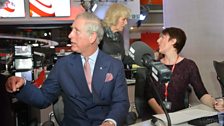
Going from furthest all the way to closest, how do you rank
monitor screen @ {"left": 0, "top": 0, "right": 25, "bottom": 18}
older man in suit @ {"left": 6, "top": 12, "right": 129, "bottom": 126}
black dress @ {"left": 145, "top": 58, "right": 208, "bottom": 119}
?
monitor screen @ {"left": 0, "top": 0, "right": 25, "bottom": 18} → black dress @ {"left": 145, "top": 58, "right": 208, "bottom": 119} → older man in suit @ {"left": 6, "top": 12, "right": 129, "bottom": 126}

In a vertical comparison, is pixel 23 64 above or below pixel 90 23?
below

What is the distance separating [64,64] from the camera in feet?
6.66

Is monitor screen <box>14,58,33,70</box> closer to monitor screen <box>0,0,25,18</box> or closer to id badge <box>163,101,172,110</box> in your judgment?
monitor screen <box>0,0,25,18</box>

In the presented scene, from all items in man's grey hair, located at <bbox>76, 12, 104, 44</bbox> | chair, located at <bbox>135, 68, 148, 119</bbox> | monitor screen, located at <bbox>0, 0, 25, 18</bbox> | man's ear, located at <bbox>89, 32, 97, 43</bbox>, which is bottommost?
chair, located at <bbox>135, 68, 148, 119</bbox>

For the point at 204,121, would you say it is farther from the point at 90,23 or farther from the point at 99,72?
the point at 90,23

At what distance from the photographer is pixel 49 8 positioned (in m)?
5.24

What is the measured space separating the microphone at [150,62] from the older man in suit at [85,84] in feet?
1.43

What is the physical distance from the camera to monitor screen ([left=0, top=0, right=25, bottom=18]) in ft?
16.7

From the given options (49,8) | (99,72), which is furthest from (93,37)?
(49,8)

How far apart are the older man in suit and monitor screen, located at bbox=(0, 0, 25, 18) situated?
3.39m

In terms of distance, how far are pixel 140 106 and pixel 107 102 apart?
0.74 m

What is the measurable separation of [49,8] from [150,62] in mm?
4072

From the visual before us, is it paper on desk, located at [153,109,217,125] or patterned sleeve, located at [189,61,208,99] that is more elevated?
patterned sleeve, located at [189,61,208,99]

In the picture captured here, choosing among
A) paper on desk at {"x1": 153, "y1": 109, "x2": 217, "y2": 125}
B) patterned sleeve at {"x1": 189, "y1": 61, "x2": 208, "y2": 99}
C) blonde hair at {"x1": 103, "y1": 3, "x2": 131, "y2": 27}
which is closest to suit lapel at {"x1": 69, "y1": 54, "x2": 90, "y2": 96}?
paper on desk at {"x1": 153, "y1": 109, "x2": 217, "y2": 125}
